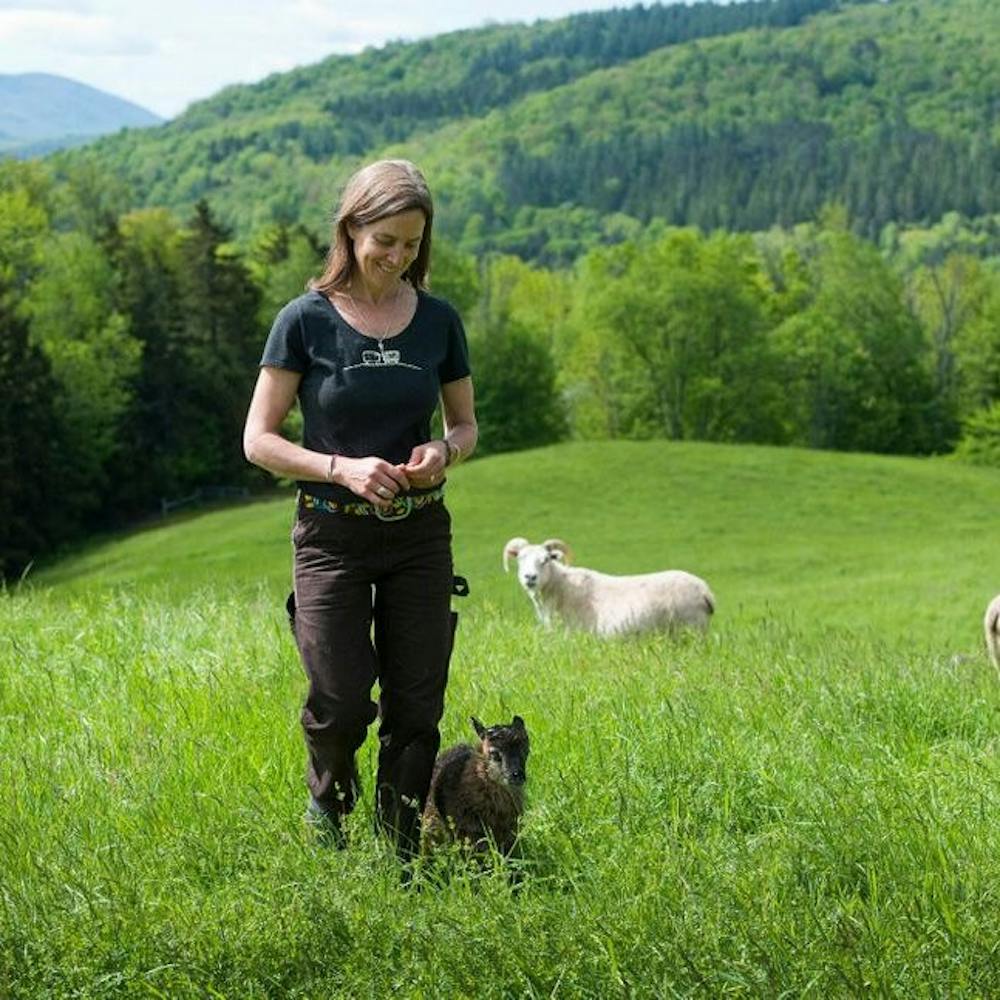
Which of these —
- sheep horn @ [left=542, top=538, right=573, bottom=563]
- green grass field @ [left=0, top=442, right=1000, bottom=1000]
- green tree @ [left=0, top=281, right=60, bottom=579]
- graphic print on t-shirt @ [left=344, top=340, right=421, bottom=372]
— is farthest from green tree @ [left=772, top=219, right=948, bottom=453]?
graphic print on t-shirt @ [left=344, top=340, right=421, bottom=372]

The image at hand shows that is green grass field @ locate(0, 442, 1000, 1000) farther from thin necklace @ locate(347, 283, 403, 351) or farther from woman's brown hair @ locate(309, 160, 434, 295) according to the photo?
woman's brown hair @ locate(309, 160, 434, 295)

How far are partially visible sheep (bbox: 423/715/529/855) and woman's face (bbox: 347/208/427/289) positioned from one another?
5.53 feet

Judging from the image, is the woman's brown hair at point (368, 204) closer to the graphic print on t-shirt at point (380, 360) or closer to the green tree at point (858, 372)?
the graphic print on t-shirt at point (380, 360)

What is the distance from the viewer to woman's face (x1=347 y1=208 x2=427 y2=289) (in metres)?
5.09

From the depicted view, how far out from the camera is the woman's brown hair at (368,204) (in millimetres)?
5059

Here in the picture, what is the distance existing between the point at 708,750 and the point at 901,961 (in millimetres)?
1960

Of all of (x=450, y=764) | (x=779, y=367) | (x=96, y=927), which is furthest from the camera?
(x=779, y=367)

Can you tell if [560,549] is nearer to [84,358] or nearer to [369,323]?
[369,323]

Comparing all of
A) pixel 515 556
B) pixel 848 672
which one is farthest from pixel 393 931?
pixel 515 556

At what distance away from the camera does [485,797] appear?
203 inches

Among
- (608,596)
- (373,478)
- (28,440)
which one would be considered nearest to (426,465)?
(373,478)

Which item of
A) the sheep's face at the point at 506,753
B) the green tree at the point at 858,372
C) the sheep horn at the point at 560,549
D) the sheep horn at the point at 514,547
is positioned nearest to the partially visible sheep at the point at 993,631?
the sheep horn at the point at 560,549

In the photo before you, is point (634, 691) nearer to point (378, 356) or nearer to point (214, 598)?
point (378, 356)

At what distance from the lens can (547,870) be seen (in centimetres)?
498
